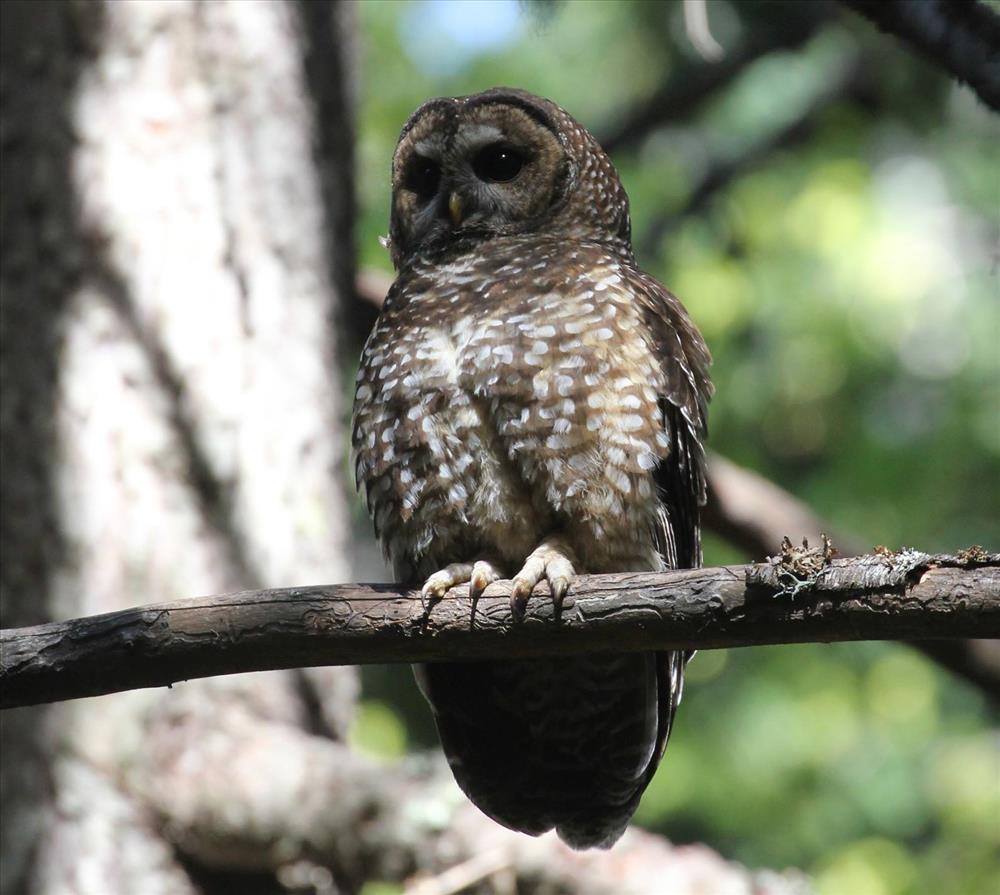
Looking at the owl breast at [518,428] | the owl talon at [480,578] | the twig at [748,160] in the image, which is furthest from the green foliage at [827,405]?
the owl talon at [480,578]

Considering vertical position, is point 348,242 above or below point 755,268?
above

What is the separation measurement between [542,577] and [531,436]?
51cm

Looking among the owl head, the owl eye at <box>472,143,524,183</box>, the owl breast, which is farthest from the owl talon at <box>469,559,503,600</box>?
the owl eye at <box>472,143,524,183</box>

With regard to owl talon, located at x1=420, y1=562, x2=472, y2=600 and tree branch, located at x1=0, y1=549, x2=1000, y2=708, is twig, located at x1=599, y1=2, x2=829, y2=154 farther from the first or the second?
tree branch, located at x1=0, y1=549, x2=1000, y2=708

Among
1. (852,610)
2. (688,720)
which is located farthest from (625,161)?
(852,610)

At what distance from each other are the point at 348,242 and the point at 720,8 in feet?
8.78

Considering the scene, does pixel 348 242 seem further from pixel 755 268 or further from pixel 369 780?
pixel 755 268

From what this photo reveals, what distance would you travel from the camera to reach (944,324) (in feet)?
30.9

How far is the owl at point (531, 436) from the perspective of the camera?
3412mm

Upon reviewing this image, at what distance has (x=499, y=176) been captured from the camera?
13.6 ft

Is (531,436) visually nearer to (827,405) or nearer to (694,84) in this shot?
(694,84)

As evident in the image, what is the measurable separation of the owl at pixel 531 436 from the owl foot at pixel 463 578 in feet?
0.05

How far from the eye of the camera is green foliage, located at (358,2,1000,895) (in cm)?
789

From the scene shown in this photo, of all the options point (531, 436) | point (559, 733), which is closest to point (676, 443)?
point (531, 436)
